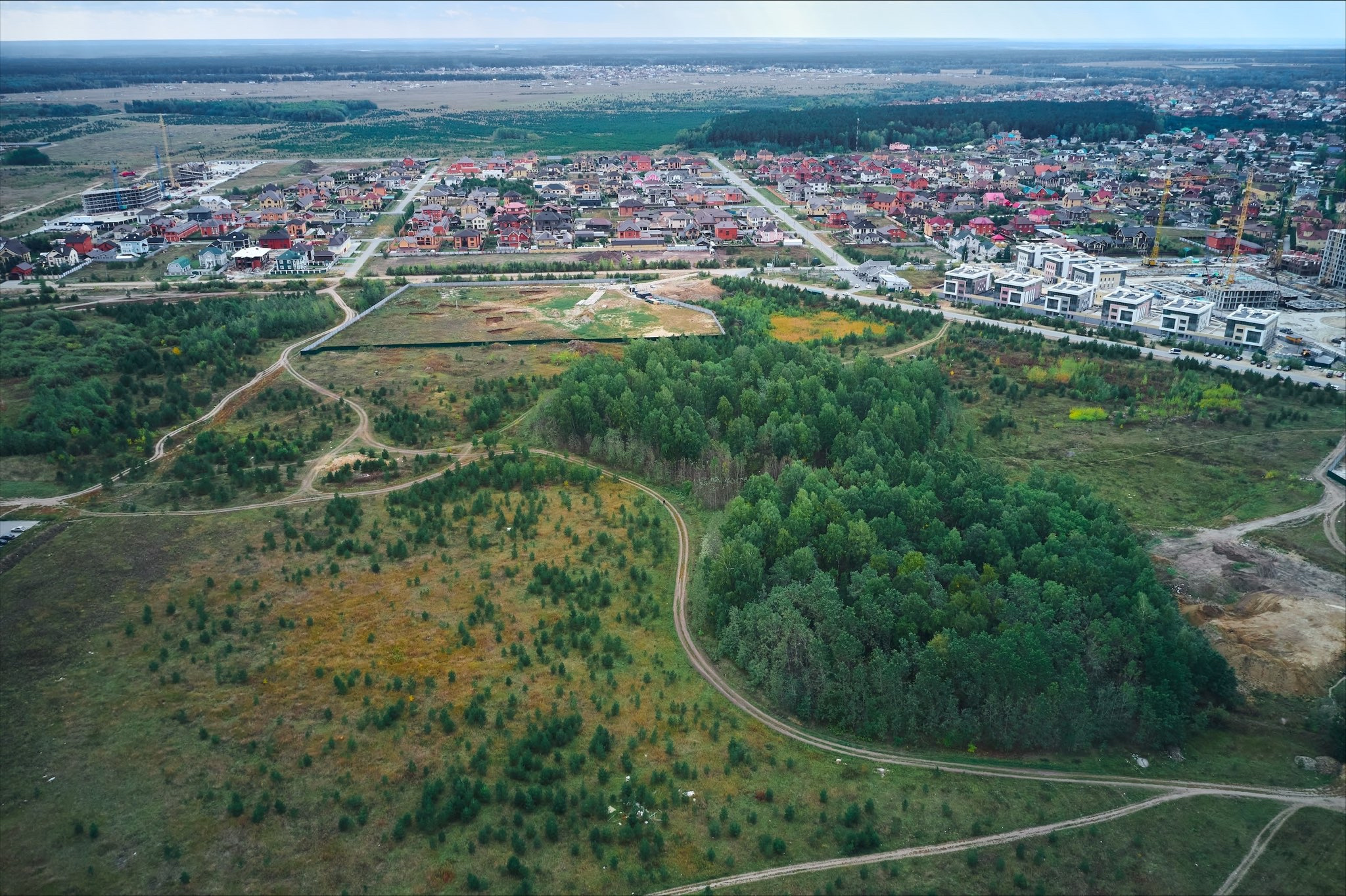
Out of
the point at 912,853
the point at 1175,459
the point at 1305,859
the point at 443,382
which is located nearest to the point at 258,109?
the point at 443,382

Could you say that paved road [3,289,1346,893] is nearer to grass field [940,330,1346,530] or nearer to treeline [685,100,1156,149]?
grass field [940,330,1346,530]

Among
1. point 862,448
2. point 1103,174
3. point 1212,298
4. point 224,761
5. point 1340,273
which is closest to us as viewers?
point 224,761

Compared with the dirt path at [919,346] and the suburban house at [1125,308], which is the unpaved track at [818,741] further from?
the suburban house at [1125,308]

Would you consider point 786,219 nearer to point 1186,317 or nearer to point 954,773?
point 1186,317

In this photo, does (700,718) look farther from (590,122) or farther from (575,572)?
(590,122)

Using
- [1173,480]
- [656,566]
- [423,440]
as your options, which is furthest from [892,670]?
[423,440]

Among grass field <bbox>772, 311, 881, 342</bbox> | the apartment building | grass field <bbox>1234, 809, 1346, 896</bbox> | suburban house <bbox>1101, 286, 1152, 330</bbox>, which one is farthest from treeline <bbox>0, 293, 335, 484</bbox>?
the apartment building

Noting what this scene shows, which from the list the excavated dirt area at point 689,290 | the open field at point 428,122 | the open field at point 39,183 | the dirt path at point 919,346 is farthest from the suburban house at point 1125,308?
the open field at point 39,183

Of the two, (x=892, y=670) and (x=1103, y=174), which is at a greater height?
(x=1103, y=174)

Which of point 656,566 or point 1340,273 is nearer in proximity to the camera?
point 656,566
